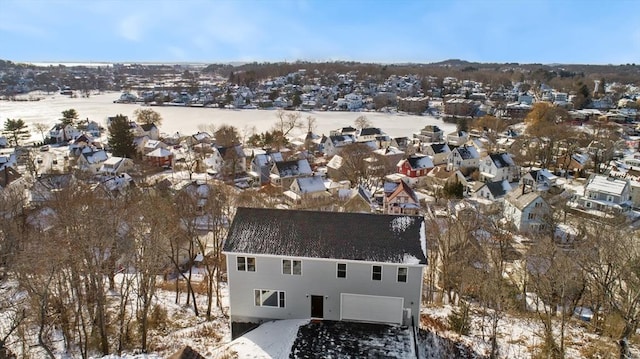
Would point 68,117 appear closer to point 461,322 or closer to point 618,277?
point 461,322

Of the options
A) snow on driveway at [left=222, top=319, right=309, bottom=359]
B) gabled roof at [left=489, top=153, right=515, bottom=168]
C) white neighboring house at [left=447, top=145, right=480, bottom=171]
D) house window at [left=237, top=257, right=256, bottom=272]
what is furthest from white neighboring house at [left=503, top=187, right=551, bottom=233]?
house window at [left=237, top=257, right=256, bottom=272]

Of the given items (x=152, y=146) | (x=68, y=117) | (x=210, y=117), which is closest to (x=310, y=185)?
(x=152, y=146)

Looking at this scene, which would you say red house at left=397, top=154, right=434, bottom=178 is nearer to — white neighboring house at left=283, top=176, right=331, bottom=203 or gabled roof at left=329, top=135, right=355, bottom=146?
white neighboring house at left=283, top=176, right=331, bottom=203

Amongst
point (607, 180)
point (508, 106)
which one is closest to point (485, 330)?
point (607, 180)

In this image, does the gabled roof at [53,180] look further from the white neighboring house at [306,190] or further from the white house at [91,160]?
the white neighboring house at [306,190]

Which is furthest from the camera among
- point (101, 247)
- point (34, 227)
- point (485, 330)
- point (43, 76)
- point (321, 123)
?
point (43, 76)

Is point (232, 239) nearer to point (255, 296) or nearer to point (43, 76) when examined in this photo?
point (255, 296)
